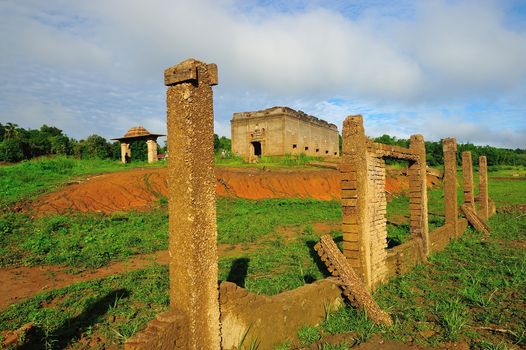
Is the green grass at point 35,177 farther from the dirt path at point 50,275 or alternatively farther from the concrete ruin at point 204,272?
the concrete ruin at point 204,272

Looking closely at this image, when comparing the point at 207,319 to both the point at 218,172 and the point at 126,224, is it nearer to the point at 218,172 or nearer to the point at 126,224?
the point at 126,224

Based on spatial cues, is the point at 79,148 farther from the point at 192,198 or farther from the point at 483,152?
the point at 483,152

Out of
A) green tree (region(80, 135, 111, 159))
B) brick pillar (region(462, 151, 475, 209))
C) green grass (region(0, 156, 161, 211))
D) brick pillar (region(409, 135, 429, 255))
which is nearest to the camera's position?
brick pillar (region(409, 135, 429, 255))

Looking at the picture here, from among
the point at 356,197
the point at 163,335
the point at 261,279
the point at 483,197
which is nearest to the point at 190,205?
the point at 163,335

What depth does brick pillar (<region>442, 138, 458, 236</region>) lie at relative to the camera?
10.7 metres

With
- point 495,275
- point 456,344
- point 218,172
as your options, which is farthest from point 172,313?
point 218,172

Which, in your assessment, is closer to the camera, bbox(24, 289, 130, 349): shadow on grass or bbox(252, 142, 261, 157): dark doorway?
bbox(24, 289, 130, 349): shadow on grass

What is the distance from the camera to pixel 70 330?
4473mm

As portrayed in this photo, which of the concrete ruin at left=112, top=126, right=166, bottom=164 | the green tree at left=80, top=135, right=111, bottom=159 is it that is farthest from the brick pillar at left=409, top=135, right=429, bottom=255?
the green tree at left=80, top=135, right=111, bottom=159

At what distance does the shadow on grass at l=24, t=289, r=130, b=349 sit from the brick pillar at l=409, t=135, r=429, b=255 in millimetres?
6722

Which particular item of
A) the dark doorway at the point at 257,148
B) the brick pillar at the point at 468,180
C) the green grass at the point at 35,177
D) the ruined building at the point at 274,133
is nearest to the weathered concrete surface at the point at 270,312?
the brick pillar at the point at 468,180

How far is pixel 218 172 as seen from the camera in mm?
18156

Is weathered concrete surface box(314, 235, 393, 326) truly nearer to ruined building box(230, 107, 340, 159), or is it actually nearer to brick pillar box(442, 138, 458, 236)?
brick pillar box(442, 138, 458, 236)

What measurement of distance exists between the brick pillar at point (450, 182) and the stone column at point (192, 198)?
381 inches
